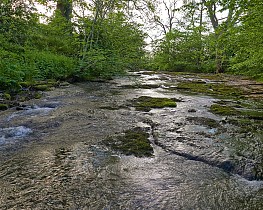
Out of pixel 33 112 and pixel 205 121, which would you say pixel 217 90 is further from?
pixel 33 112

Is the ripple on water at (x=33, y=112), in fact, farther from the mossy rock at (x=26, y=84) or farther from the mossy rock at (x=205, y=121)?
the mossy rock at (x=205, y=121)

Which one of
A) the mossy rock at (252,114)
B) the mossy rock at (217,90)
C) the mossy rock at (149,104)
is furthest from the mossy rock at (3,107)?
the mossy rock at (217,90)

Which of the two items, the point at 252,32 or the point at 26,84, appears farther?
the point at 252,32

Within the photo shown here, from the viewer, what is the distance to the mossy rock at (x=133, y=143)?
257cm

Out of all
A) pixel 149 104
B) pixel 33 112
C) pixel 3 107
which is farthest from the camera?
pixel 149 104

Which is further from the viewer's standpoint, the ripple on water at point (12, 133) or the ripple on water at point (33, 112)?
the ripple on water at point (33, 112)

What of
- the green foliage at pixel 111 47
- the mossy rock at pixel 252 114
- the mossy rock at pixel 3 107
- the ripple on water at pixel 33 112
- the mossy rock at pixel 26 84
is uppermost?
the green foliage at pixel 111 47

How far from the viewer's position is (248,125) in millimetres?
3533

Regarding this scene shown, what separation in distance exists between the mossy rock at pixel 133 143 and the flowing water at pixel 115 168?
0.27ft

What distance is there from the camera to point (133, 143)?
2.79 m

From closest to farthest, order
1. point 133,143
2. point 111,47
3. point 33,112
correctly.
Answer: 1. point 133,143
2. point 33,112
3. point 111,47

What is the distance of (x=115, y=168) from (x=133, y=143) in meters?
0.62

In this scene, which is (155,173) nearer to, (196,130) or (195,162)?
(195,162)

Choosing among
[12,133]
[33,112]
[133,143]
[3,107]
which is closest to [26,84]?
[3,107]
